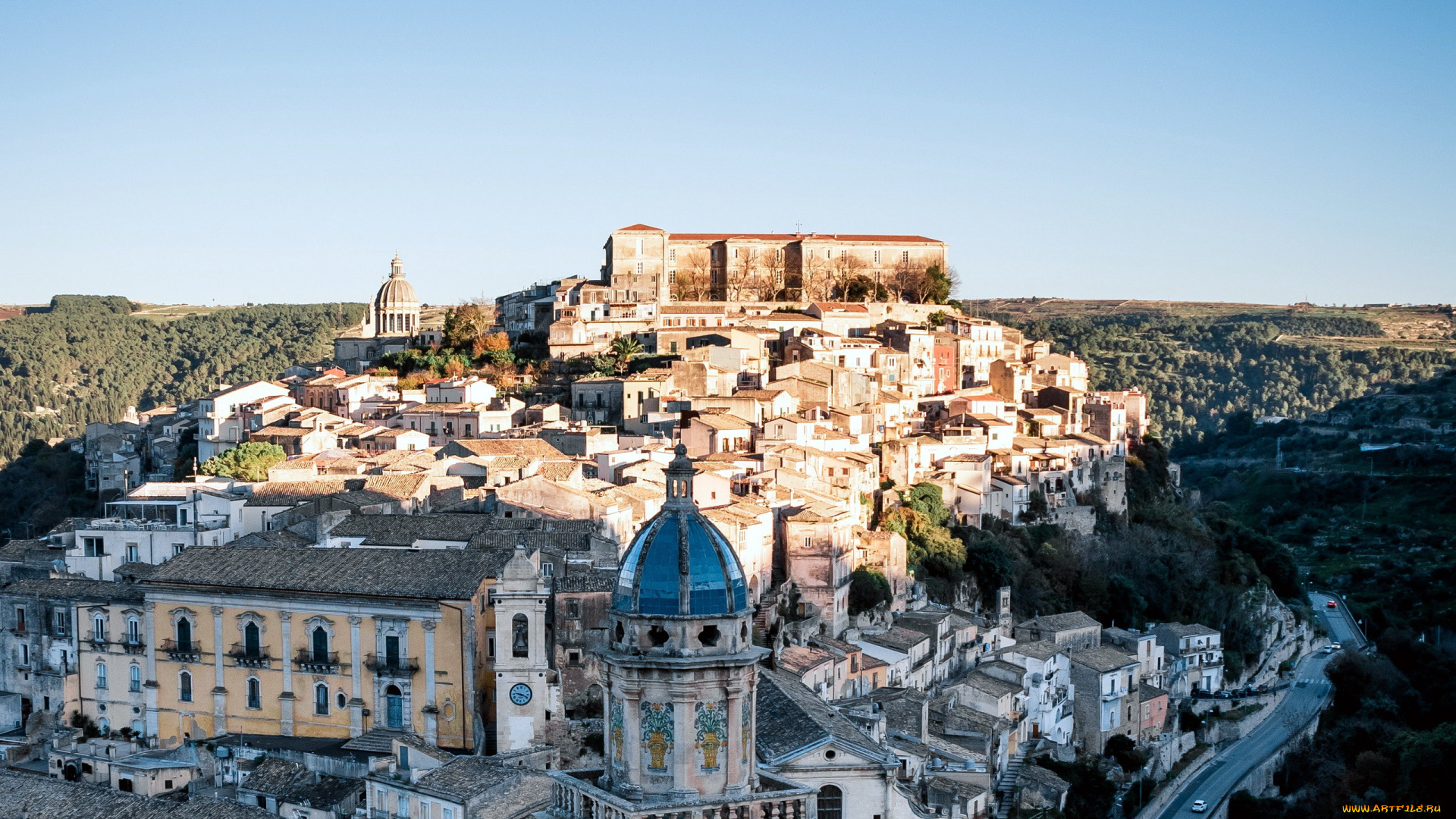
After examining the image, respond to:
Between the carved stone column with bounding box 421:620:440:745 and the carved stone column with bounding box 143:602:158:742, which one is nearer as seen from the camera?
the carved stone column with bounding box 421:620:440:745

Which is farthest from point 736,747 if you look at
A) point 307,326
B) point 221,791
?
point 307,326

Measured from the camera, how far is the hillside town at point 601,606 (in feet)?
46.0

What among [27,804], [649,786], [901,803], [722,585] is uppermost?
[722,585]

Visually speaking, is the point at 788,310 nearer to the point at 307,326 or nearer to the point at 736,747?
the point at 736,747

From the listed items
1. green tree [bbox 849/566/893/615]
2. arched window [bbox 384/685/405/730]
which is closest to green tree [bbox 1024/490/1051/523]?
green tree [bbox 849/566/893/615]

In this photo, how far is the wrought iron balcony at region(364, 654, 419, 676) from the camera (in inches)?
1194

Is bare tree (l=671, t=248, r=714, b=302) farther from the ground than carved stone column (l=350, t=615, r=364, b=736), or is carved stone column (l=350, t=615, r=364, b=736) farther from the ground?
bare tree (l=671, t=248, r=714, b=302)

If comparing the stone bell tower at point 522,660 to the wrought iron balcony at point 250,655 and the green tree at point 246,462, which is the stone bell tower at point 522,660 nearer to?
the wrought iron balcony at point 250,655

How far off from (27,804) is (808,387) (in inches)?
1394

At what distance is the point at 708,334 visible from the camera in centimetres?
6494

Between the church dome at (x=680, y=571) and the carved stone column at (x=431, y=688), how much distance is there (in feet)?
58.0

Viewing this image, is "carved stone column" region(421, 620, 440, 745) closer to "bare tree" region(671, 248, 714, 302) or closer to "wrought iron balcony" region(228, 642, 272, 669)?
"wrought iron balcony" region(228, 642, 272, 669)

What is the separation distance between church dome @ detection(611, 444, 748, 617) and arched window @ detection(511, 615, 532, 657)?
15.7m

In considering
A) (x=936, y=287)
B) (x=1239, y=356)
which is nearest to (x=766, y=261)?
(x=936, y=287)
